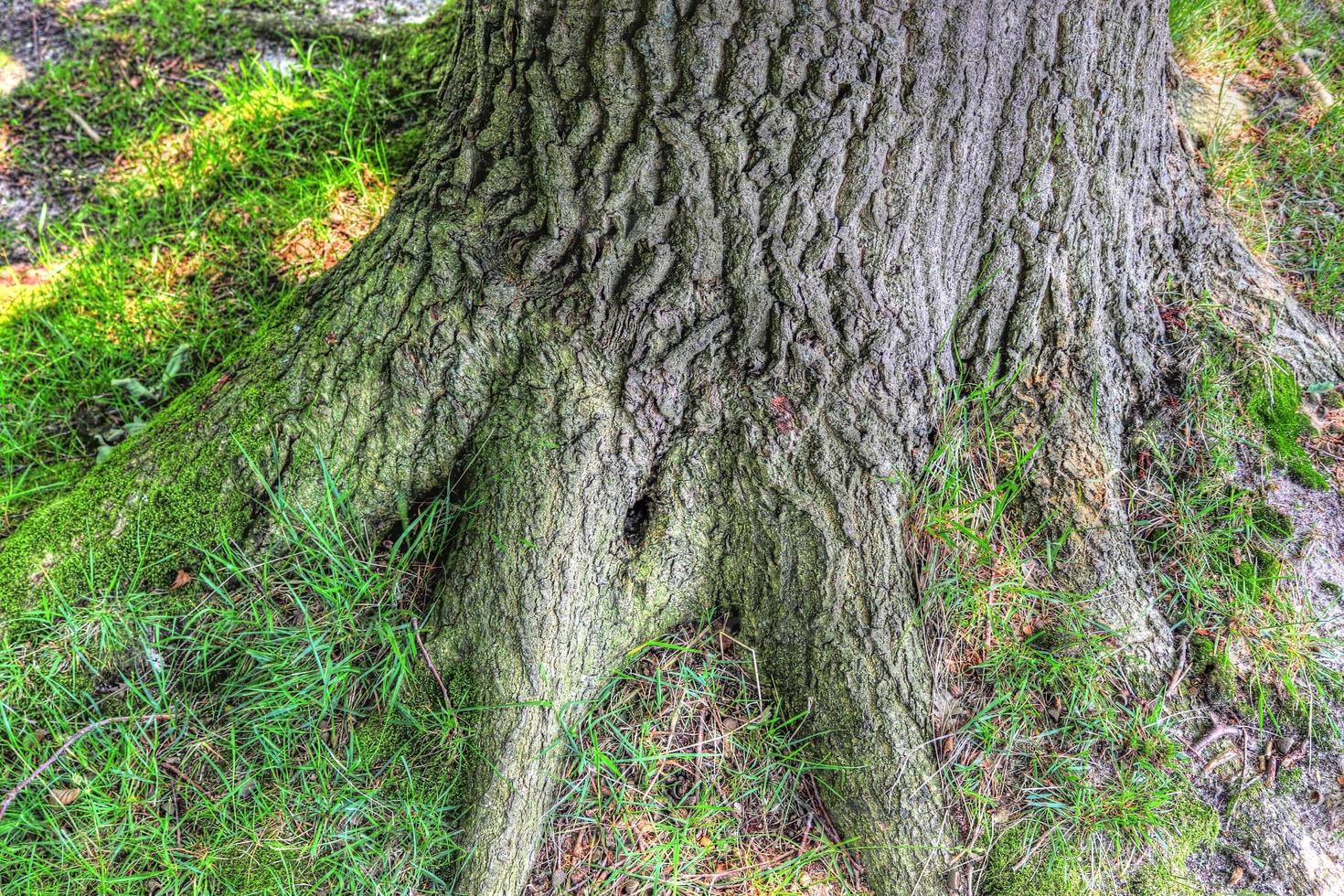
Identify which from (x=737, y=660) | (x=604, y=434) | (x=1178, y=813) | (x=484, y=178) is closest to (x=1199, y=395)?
(x=1178, y=813)

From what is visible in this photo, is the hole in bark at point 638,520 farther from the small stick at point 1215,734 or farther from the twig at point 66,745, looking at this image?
the small stick at point 1215,734

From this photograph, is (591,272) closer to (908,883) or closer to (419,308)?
(419,308)

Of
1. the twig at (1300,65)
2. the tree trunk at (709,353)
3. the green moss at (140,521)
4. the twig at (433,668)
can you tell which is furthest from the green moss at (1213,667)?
the green moss at (140,521)

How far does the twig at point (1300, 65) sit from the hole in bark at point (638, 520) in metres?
3.23

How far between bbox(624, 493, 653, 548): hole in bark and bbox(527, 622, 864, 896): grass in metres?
0.29

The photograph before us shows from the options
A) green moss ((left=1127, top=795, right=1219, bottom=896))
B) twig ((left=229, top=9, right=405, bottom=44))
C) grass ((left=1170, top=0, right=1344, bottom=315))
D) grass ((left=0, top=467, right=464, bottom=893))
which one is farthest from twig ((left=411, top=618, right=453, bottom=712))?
grass ((left=1170, top=0, right=1344, bottom=315))

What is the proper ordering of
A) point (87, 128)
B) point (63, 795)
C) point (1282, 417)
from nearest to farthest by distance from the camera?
point (63, 795) → point (1282, 417) → point (87, 128)

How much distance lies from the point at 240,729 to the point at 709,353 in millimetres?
1549

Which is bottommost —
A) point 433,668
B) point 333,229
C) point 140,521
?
point 433,668

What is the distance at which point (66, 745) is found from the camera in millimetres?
1905

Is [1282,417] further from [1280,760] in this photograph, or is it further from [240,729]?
[240,729]

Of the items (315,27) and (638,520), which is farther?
(315,27)

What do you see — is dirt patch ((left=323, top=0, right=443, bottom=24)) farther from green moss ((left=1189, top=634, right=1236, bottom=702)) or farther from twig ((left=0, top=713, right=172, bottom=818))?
green moss ((left=1189, top=634, right=1236, bottom=702))

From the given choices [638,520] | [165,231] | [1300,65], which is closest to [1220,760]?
[638,520]
